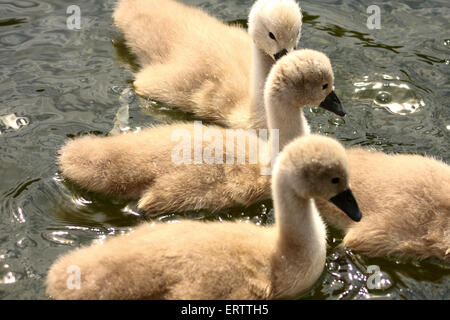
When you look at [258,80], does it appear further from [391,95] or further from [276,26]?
[391,95]

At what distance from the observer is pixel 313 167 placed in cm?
374

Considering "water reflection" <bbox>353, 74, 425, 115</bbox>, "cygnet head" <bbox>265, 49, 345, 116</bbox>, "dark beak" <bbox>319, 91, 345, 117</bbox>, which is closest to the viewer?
"cygnet head" <bbox>265, 49, 345, 116</bbox>

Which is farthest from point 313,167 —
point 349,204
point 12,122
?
point 12,122

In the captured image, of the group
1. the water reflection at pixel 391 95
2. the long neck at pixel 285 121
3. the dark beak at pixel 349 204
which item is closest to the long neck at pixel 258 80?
the long neck at pixel 285 121

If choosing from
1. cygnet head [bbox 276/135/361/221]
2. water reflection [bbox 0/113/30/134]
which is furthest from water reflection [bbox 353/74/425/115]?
water reflection [bbox 0/113/30/134]

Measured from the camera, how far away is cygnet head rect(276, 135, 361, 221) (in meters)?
3.74

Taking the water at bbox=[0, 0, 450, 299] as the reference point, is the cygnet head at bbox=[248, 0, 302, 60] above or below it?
above

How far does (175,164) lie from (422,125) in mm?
2108

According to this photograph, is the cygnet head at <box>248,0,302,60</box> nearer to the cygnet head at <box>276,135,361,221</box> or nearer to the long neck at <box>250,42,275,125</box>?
the long neck at <box>250,42,275,125</box>

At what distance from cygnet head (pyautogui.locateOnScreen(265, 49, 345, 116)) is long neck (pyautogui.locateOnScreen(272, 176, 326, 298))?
79 cm

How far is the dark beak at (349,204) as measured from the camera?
3.98 m

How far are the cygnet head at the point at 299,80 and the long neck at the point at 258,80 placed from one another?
0.47 m

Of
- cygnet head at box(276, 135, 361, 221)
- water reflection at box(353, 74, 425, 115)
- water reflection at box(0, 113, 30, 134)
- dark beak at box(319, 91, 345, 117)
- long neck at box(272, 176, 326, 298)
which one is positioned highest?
cygnet head at box(276, 135, 361, 221)

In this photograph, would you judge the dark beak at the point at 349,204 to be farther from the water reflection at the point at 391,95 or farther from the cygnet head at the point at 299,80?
the water reflection at the point at 391,95
